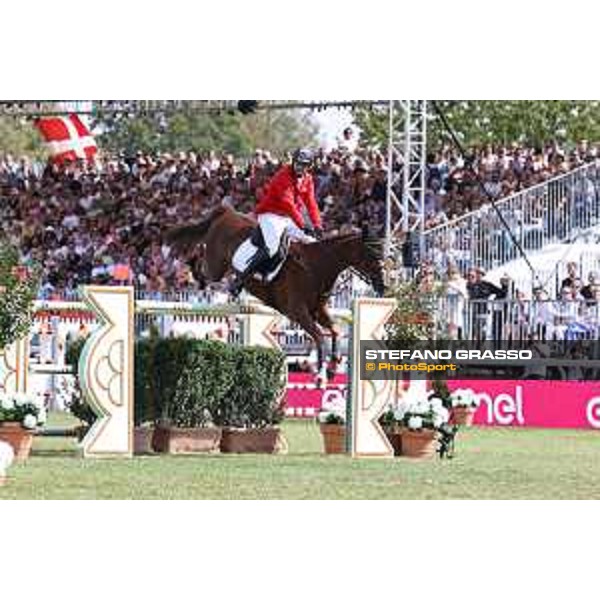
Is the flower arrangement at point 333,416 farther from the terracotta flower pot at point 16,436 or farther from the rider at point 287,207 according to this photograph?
the terracotta flower pot at point 16,436

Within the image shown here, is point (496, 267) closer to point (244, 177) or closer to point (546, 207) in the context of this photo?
point (546, 207)

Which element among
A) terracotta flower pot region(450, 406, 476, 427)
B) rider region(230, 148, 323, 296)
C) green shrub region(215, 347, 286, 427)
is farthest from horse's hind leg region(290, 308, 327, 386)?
terracotta flower pot region(450, 406, 476, 427)

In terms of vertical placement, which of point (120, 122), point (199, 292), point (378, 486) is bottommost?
point (378, 486)

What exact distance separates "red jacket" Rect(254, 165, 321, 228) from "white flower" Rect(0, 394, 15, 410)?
2258 millimetres

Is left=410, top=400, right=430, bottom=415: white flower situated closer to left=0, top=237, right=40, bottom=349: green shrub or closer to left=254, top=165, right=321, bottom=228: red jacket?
left=254, top=165, right=321, bottom=228: red jacket

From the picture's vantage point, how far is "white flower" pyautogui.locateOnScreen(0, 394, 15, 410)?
13.9 metres

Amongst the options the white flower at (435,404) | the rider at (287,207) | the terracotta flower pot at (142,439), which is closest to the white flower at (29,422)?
the terracotta flower pot at (142,439)

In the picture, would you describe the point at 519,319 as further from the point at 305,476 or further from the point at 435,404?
the point at 305,476

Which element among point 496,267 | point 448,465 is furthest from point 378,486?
point 496,267

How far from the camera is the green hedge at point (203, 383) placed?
14.4 m

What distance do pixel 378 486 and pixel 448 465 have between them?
1.66m

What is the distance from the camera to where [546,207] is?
15.5m

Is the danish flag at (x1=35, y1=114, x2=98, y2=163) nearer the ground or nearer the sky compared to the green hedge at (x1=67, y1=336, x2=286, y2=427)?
nearer the sky
